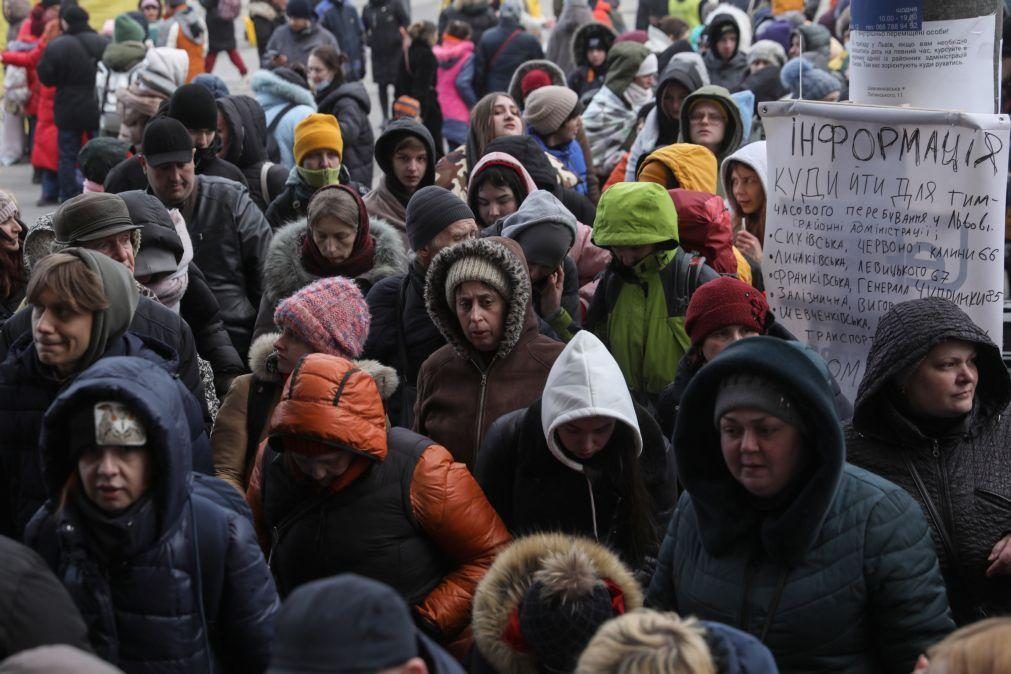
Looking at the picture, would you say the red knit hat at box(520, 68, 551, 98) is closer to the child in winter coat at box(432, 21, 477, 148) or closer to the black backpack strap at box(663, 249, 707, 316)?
the child in winter coat at box(432, 21, 477, 148)

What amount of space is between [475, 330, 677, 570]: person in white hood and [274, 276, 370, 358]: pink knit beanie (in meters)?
0.91

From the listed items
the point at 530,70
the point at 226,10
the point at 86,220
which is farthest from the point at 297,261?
the point at 226,10

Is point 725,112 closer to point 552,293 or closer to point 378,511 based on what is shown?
point 552,293

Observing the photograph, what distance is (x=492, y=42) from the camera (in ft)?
51.1

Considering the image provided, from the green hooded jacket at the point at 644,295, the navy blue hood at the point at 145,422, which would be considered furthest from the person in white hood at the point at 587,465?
the green hooded jacket at the point at 644,295

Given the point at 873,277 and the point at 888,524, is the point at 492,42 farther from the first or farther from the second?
the point at 888,524

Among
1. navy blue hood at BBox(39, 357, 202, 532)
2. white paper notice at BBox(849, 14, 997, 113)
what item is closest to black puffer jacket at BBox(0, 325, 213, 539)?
navy blue hood at BBox(39, 357, 202, 532)

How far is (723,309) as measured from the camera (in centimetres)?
490

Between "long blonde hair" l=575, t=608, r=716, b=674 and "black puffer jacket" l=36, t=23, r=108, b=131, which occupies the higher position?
"black puffer jacket" l=36, t=23, r=108, b=131

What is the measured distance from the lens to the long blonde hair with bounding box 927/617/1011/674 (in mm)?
2295

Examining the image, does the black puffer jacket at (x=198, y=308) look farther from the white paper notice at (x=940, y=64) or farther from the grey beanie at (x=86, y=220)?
the white paper notice at (x=940, y=64)

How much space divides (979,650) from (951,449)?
1.59 m

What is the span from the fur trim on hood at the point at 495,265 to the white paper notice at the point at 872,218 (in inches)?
43.9

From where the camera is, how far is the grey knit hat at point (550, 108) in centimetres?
938
